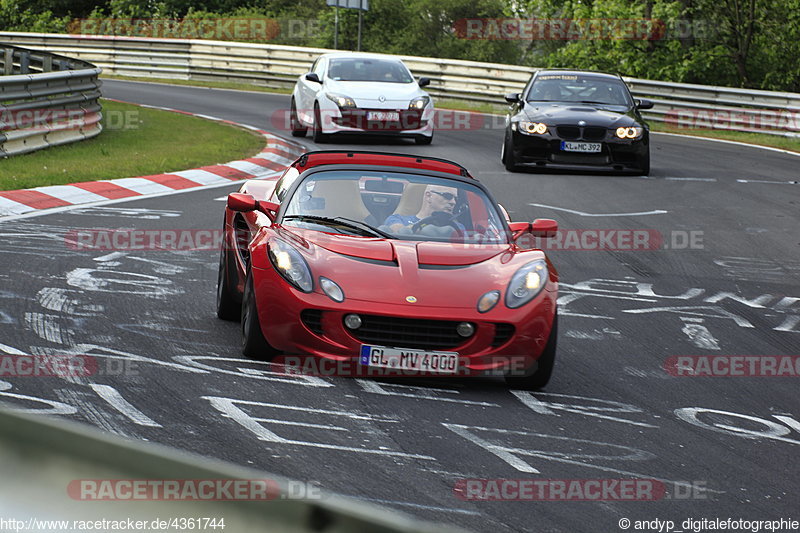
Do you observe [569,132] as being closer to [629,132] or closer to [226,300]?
[629,132]

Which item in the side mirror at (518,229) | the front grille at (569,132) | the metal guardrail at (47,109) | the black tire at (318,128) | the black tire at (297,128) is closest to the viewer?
the side mirror at (518,229)

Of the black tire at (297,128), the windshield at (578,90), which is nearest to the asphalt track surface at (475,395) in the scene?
the windshield at (578,90)

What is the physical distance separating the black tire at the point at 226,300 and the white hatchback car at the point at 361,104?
1178 centimetres

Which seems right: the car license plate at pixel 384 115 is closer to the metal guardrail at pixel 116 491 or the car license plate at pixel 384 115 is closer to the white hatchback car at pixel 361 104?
the white hatchback car at pixel 361 104

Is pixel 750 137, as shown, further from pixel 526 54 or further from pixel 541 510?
pixel 526 54

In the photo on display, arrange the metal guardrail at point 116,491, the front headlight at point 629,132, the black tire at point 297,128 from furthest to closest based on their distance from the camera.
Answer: the black tire at point 297,128 < the front headlight at point 629,132 < the metal guardrail at point 116,491

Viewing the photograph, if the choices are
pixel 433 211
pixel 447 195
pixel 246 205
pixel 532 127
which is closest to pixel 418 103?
pixel 532 127

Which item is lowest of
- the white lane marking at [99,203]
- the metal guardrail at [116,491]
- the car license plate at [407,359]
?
the white lane marking at [99,203]

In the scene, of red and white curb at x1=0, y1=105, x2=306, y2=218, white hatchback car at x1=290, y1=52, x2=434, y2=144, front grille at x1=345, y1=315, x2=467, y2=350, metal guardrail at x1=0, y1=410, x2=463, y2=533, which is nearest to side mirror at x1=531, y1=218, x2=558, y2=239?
front grille at x1=345, y1=315, x2=467, y2=350

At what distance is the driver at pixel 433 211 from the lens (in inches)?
292

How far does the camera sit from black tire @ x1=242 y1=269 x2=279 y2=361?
660 centimetres

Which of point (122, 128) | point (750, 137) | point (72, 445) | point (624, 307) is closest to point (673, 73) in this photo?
point (750, 137)

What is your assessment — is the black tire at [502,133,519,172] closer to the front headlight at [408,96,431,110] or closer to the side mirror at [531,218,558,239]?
the front headlight at [408,96,431,110]

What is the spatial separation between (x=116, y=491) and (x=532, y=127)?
15.4 meters
